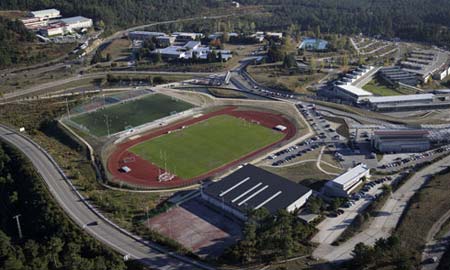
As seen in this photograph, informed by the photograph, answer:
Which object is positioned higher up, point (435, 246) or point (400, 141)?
point (400, 141)

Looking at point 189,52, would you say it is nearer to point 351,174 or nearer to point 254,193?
point 351,174

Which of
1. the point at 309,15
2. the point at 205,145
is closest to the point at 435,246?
the point at 205,145

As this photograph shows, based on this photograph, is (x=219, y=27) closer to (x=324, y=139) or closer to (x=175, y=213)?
(x=324, y=139)

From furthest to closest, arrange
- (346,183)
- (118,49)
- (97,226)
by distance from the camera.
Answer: (118,49) < (346,183) < (97,226)

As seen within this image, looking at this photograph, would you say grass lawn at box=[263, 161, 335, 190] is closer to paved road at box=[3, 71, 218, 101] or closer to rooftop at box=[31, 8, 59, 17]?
paved road at box=[3, 71, 218, 101]

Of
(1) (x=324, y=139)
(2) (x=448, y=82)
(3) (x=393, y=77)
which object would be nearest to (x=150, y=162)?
(1) (x=324, y=139)

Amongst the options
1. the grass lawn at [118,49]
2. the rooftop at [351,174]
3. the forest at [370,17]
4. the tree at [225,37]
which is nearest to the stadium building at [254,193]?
the rooftop at [351,174]

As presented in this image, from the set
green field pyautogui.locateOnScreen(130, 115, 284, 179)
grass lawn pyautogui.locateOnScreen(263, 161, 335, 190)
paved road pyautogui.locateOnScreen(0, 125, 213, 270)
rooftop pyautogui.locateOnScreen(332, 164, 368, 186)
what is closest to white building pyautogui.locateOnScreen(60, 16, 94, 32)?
green field pyautogui.locateOnScreen(130, 115, 284, 179)
